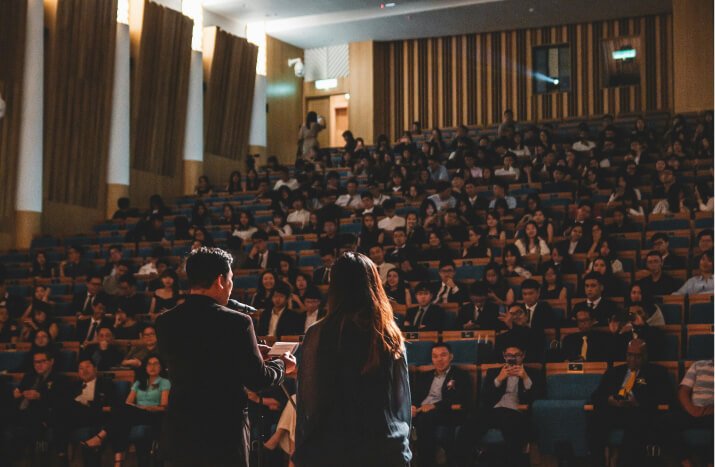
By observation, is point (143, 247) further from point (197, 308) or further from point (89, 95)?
point (197, 308)

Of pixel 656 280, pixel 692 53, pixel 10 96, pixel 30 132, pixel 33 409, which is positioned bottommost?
pixel 33 409

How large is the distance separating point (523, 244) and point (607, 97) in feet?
30.9

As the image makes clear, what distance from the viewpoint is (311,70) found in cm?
2091

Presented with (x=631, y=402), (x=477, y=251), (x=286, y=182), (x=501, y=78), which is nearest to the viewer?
(x=631, y=402)

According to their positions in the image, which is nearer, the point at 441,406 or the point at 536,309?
the point at 441,406

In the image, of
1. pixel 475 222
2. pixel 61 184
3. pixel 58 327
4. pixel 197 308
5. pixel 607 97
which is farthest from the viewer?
pixel 607 97

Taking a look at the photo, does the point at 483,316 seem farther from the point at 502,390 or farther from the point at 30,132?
the point at 30,132

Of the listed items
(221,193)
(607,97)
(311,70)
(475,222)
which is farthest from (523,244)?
(311,70)

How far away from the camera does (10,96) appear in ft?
45.5

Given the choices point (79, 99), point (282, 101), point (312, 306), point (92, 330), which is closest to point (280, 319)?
point (312, 306)

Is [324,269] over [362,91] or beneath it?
beneath

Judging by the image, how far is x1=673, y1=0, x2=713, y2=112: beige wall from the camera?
1653 cm

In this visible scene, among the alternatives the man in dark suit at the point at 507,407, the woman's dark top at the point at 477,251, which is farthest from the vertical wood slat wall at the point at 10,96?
the man in dark suit at the point at 507,407

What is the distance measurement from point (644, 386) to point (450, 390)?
4.30ft
